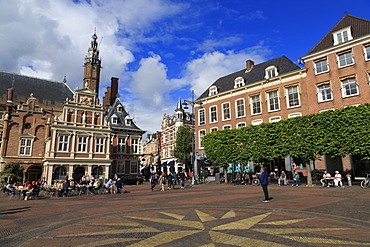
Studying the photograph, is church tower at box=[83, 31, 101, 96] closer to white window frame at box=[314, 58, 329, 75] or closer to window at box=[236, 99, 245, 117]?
window at box=[236, 99, 245, 117]

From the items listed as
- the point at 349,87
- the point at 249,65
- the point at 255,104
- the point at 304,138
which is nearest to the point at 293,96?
the point at 255,104

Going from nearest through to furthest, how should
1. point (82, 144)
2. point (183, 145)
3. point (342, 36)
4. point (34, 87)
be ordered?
point (342, 36), point (82, 144), point (34, 87), point (183, 145)

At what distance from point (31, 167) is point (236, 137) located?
30775 mm

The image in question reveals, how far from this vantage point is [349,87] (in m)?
23.7

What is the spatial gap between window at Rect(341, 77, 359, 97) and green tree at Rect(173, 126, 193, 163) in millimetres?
26466

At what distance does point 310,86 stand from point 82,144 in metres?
31.3

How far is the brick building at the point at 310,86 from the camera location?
23.2m

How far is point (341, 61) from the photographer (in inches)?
964

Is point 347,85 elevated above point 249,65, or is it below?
below

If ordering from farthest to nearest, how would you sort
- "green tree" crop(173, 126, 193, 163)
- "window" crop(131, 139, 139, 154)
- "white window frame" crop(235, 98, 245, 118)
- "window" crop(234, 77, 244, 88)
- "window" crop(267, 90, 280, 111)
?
"green tree" crop(173, 126, 193, 163), "window" crop(131, 139, 139, 154), "window" crop(234, 77, 244, 88), "white window frame" crop(235, 98, 245, 118), "window" crop(267, 90, 280, 111)

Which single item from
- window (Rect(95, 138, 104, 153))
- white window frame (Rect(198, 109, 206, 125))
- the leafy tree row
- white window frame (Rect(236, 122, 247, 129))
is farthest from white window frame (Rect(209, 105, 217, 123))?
window (Rect(95, 138, 104, 153))

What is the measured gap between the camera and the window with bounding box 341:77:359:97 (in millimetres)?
23322

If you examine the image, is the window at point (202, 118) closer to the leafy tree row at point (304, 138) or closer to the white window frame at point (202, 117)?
the white window frame at point (202, 117)

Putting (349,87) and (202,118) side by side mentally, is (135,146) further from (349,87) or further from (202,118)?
(349,87)
